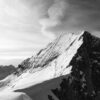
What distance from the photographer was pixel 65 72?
2536 centimetres

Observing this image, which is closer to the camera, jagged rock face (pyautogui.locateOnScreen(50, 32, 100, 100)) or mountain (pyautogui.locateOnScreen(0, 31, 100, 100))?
mountain (pyautogui.locateOnScreen(0, 31, 100, 100))

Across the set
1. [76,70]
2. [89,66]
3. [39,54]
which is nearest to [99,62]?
[89,66]

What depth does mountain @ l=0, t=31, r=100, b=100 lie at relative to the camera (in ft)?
76.8

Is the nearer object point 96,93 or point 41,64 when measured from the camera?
point 96,93

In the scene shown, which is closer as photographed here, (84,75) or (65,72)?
(65,72)

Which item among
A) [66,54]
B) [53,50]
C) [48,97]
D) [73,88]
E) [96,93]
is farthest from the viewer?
[53,50]

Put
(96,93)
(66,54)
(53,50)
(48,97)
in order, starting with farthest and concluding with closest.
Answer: (53,50)
(66,54)
(96,93)
(48,97)

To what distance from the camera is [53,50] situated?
31.9 metres

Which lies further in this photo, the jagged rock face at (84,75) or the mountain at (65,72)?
the jagged rock face at (84,75)

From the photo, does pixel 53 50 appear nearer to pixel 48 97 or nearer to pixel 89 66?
pixel 89 66

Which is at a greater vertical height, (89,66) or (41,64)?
(41,64)

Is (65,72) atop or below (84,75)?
atop

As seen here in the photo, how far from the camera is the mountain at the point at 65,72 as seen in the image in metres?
23.4

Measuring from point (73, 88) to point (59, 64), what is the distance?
14.4 feet
